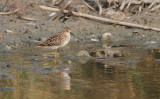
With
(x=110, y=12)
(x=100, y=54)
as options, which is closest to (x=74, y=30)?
(x=110, y=12)

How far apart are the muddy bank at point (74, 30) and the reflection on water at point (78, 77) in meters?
1.68

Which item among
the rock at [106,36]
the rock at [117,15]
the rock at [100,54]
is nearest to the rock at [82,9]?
the rock at [117,15]

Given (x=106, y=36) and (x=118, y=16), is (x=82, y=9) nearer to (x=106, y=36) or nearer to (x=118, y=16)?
(x=118, y=16)

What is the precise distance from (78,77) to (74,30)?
540 cm

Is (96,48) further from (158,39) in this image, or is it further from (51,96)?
(51,96)

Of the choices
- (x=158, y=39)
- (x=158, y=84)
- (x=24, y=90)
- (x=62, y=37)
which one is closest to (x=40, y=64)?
(x=62, y=37)

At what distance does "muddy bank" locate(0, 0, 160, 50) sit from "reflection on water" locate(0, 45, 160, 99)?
5.53 ft

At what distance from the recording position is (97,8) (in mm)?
14836

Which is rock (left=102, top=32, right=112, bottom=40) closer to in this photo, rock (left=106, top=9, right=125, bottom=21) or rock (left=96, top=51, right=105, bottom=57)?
rock (left=106, top=9, right=125, bottom=21)

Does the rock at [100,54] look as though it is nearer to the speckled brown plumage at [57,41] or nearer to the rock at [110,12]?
the speckled brown plumage at [57,41]

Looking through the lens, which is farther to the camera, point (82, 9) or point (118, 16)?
point (82, 9)

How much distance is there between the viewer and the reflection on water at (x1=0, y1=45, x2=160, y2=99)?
7.16 meters

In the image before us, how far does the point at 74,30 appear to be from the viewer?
45.0 ft

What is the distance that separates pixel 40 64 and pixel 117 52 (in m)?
2.62
